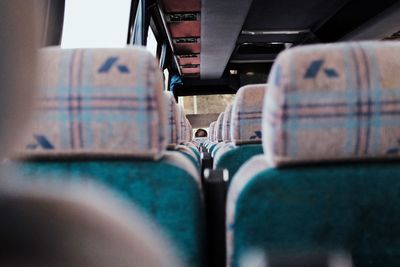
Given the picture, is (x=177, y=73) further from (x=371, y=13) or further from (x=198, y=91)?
(x=371, y=13)

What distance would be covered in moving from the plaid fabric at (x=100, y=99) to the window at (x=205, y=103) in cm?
1452

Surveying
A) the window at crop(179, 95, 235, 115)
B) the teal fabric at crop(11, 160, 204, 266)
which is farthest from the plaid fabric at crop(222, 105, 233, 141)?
the window at crop(179, 95, 235, 115)

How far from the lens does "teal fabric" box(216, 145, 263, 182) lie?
6.88ft

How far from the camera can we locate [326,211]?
90cm

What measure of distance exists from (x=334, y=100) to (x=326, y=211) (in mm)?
277

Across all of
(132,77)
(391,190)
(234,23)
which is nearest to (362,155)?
(391,190)

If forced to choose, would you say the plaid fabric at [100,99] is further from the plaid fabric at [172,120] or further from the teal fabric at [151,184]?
the plaid fabric at [172,120]

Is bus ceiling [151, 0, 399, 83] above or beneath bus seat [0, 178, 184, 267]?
above

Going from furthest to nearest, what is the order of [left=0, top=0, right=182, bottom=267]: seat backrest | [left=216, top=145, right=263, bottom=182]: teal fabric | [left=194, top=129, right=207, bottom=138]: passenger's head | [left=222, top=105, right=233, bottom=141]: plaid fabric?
[left=194, top=129, right=207, bottom=138]: passenger's head, [left=222, top=105, right=233, bottom=141]: plaid fabric, [left=216, top=145, right=263, bottom=182]: teal fabric, [left=0, top=0, right=182, bottom=267]: seat backrest

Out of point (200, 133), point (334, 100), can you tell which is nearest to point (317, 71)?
point (334, 100)

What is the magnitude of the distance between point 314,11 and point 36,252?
8849 mm

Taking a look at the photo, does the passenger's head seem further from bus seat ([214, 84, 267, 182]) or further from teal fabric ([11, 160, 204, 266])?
teal fabric ([11, 160, 204, 266])

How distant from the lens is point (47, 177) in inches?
35.4

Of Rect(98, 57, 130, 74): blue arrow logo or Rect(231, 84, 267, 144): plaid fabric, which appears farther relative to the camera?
Rect(231, 84, 267, 144): plaid fabric
